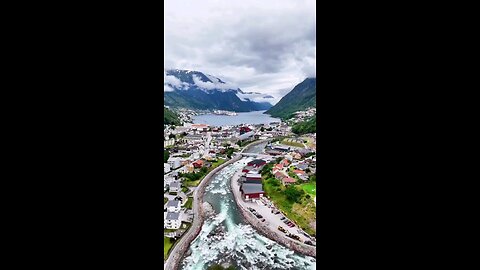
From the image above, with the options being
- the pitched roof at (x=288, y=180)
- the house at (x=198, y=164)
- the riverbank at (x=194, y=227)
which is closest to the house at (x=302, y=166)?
the pitched roof at (x=288, y=180)

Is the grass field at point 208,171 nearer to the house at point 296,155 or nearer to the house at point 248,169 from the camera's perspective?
the house at point 248,169

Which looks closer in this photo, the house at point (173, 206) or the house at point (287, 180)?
the house at point (173, 206)

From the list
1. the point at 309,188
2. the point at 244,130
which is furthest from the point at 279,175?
the point at 244,130

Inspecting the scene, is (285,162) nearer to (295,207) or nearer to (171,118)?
(295,207)
